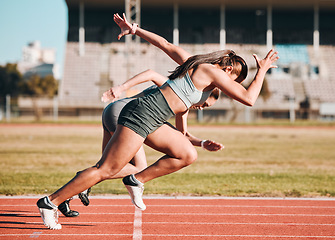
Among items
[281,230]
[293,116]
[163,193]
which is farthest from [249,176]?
[293,116]

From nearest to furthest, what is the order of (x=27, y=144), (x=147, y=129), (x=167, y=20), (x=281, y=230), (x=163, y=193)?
(x=147, y=129), (x=281, y=230), (x=163, y=193), (x=27, y=144), (x=167, y=20)

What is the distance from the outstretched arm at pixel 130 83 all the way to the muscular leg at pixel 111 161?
0.95 ft

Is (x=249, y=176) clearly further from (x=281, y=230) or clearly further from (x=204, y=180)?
(x=281, y=230)

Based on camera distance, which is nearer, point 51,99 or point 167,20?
point 51,99

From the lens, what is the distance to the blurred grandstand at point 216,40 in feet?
144

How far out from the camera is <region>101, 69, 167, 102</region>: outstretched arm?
14.3 ft

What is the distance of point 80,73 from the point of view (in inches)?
1743

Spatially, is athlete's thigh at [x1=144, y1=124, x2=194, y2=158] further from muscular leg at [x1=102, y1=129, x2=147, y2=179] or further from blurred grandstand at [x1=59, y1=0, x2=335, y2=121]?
blurred grandstand at [x1=59, y1=0, x2=335, y2=121]

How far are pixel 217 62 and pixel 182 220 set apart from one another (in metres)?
2.14

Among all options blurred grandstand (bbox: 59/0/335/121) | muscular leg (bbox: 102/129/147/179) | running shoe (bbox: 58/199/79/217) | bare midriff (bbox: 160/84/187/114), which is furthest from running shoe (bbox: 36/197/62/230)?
blurred grandstand (bbox: 59/0/335/121)

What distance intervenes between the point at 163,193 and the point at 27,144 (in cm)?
1163

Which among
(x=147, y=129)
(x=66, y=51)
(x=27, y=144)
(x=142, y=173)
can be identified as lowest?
(x=27, y=144)

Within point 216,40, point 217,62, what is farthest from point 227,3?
point 217,62

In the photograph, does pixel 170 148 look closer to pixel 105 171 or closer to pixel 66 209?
pixel 105 171
